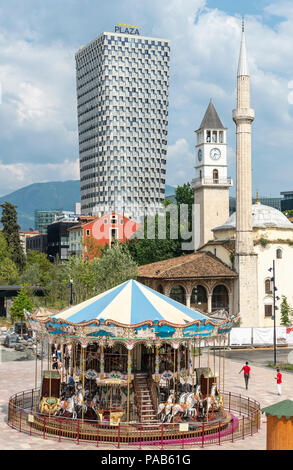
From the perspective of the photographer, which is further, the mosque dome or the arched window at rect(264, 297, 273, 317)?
the mosque dome

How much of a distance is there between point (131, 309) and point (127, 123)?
127065mm

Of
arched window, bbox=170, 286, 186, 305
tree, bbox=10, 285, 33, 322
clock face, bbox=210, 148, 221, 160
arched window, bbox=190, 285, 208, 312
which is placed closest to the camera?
tree, bbox=10, 285, 33, 322

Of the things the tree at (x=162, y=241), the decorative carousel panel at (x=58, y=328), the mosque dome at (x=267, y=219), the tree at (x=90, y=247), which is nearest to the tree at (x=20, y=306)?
the tree at (x=90, y=247)

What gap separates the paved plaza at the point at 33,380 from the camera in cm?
1791

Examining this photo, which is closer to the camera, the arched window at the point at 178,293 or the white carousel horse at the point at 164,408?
the white carousel horse at the point at 164,408

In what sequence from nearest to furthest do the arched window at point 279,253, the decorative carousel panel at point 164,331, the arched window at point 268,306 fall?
the decorative carousel panel at point 164,331
the arched window at point 268,306
the arched window at point 279,253

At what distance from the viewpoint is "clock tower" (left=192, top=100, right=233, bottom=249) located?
7175cm

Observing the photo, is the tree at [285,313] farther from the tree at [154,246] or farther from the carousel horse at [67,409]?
the carousel horse at [67,409]

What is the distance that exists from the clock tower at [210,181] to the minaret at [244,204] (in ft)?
66.1

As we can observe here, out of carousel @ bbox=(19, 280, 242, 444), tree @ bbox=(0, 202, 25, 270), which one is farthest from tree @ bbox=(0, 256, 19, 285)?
carousel @ bbox=(19, 280, 242, 444)

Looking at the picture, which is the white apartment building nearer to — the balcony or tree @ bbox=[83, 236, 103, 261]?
tree @ bbox=[83, 236, 103, 261]

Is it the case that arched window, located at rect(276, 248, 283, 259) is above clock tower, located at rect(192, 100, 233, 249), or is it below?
below

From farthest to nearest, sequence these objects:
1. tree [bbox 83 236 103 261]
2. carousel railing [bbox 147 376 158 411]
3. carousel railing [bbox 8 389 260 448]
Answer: tree [bbox 83 236 103 261]
carousel railing [bbox 147 376 158 411]
carousel railing [bbox 8 389 260 448]

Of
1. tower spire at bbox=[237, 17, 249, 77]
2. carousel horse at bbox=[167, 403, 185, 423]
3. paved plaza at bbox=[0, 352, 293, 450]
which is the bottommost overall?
paved plaza at bbox=[0, 352, 293, 450]
